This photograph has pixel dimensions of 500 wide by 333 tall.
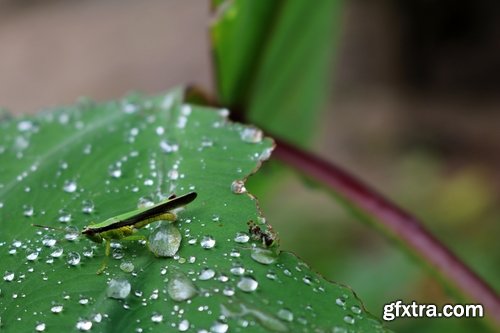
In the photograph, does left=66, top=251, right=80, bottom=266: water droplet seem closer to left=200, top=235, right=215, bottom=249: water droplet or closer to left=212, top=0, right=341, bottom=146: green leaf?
left=200, top=235, right=215, bottom=249: water droplet

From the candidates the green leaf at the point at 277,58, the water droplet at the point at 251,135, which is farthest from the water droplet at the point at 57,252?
the green leaf at the point at 277,58

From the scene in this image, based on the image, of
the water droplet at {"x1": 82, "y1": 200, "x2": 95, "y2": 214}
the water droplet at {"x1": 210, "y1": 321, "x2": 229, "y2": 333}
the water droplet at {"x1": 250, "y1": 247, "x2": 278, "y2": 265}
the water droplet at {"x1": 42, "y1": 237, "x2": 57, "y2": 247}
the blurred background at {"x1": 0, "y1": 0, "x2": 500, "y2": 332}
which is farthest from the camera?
the blurred background at {"x1": 0, "y1": 0, "x2": 500, "y2": 332}

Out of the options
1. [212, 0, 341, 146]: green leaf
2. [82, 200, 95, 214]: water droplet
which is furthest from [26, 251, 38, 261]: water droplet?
[212, 0, 341, 146]: green leaf

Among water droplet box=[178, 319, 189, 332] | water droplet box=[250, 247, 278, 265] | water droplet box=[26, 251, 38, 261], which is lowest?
water droplet box=[26, 251, 38, 261]

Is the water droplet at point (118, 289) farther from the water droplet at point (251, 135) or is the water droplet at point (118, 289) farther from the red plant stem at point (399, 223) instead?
the red plant stem at point (399, 223)

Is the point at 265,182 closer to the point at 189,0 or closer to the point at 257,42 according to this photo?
the point at 257,42

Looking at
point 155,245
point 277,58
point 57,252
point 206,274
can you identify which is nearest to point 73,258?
point 57,252

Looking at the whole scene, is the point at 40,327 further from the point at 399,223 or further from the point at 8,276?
the point at 399,223

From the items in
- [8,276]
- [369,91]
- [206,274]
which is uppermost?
[206,274]
